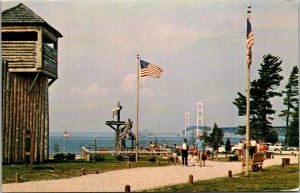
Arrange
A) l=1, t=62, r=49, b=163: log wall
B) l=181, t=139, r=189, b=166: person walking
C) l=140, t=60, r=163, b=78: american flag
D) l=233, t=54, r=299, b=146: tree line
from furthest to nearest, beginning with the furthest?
l=233, t=54, r=299, b=146: tree line < l=140, t=60, r=163, b=78: american flag < l=181, t=139, r=189, b=166: person walking < l=1, t=62, r=49, b=163: log wall

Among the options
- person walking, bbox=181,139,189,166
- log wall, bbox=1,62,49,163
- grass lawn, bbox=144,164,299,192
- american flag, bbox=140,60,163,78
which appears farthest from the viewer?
american flag, bbox=140,60,163,78

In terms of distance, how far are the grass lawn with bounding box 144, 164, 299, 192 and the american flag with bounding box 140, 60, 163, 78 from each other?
9653 mm

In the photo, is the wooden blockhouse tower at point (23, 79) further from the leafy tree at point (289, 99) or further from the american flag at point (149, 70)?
the leafy tree at point (289, 99)

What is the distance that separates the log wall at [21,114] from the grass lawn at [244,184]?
1264 cm

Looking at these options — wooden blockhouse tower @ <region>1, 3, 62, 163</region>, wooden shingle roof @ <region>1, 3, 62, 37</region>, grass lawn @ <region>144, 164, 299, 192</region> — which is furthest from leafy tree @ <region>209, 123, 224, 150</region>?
grass lawn @ <region>144, 164, 299, 192</region>

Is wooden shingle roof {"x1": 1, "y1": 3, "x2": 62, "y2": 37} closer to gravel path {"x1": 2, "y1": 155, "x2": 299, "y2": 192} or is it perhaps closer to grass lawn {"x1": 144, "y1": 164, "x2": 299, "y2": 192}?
gravel path {"x1": 2, "y1": 155, "x2": 299, "y2": 192}

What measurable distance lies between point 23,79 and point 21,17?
3620mm

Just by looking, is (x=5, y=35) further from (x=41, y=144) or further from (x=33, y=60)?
(x=41, y=144)

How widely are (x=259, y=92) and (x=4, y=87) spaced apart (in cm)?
2964

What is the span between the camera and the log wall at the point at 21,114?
1210 inches

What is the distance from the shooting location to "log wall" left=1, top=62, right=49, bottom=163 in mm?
30734

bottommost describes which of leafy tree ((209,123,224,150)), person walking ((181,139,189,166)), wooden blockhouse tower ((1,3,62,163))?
person walking ((181,139,189,166))

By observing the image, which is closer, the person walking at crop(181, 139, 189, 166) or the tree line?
the person walking at crop(181, 139, 189, 166)

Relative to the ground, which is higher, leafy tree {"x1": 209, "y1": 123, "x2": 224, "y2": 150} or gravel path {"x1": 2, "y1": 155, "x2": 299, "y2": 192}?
leafy tree {"x1": 209, "y1": 123, "x2": 224, "y2": 150}
